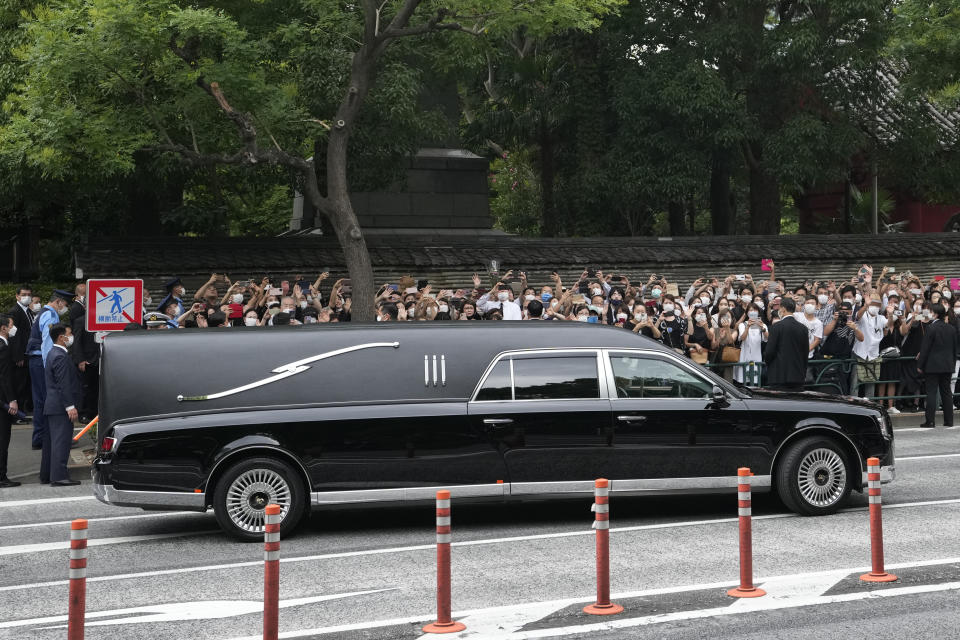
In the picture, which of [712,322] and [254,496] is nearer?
[254,496]

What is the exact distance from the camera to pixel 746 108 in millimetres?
29500

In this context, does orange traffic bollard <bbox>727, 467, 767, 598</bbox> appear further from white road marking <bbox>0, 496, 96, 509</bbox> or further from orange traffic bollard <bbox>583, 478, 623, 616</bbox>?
white road marking <bbox>0, 496, 96, 509</bbox>

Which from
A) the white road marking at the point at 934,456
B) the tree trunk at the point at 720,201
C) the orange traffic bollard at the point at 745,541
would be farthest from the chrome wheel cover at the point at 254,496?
the tree trunk at the point at 720,201

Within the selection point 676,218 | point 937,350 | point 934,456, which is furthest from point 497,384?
point 676,218

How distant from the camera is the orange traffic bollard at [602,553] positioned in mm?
7238

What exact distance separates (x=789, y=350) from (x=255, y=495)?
24.5 feet

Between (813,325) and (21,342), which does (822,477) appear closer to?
(813,325)

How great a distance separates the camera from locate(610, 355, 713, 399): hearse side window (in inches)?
428

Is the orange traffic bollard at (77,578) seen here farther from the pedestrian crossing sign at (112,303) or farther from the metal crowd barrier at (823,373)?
the metal crowd barrier at (823,373)

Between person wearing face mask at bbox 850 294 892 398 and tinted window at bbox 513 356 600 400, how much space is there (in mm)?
8471

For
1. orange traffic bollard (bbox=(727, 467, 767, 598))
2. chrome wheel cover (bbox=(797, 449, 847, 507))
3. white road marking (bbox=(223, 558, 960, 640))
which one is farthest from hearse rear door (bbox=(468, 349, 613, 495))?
orange traffic bollard (bbox=(727, 467, 767, 598))

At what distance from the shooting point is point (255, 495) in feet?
33.9

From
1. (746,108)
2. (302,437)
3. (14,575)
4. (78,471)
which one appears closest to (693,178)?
(746,108)

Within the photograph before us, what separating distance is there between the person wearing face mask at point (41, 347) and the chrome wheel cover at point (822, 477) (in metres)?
9.11
